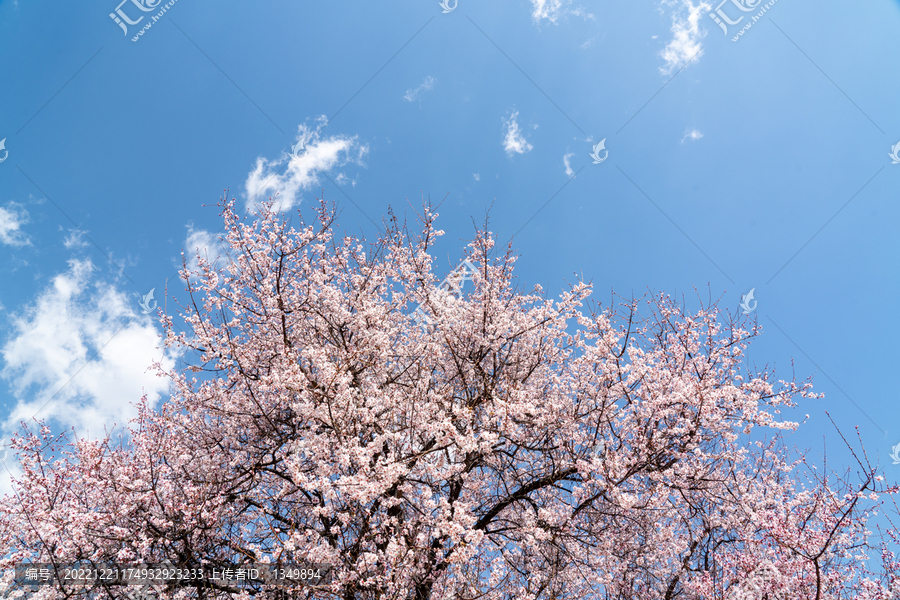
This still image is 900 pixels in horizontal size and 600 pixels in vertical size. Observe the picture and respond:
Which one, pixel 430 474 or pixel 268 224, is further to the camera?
pixel 268 224

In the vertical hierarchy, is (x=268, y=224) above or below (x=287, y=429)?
above

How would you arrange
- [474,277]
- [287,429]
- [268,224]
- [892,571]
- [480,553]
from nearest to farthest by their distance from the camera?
[892,571] < [480,553] < [287,429] < [268,224] < [474,277]

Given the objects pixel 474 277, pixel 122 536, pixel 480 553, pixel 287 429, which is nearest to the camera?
pixel 122 536

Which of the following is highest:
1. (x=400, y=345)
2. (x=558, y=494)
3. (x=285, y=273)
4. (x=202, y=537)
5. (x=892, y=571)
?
(x=285, y=273)

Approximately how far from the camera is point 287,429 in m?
8.77

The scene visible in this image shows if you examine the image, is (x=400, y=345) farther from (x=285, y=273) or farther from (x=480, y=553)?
(x=480, y=553)

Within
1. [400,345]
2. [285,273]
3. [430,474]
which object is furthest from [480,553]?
[285,273]

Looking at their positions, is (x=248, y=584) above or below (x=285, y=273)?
below

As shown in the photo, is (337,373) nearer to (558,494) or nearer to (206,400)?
(206,400)

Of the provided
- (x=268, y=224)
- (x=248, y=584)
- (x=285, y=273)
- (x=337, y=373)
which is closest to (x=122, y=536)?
(x=248, y=584)

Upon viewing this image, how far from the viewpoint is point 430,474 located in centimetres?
750

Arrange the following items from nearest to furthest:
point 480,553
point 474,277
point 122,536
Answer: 1. point 122,536
2. point 480,553
3. point 474,277

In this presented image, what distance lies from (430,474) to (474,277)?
4813 millimetres

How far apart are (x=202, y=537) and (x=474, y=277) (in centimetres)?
753
